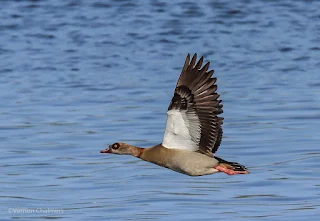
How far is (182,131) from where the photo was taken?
1006cm

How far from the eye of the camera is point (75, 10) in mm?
28938

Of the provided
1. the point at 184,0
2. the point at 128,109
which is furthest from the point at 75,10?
the point at 128,109

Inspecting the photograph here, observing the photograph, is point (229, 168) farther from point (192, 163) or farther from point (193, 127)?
point (193, 127)

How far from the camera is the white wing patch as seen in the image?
32.7 feet

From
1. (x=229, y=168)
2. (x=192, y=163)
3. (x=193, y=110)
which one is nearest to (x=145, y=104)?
(x=229, y=168)

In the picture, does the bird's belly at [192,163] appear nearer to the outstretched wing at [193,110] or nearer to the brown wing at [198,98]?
the outstretched wing at [193,110]

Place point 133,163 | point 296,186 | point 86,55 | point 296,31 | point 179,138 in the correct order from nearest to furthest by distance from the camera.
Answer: point 179,138 → point 296,186 → point 133,163 → point 86,55 → point 296,31

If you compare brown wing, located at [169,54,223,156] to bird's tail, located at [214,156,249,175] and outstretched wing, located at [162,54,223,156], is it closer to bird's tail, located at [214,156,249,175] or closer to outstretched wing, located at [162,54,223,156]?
outstretched wing, located at [162,54,223,156]

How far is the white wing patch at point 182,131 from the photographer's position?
32.7 feet

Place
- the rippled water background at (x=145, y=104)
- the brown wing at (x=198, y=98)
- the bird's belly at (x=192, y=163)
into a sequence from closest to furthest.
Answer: the brown wing at (x=198, y=98), the bird's belly at (x=192, y=163), the rippled water background at (x=145, y=104)

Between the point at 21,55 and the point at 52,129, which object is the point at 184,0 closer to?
the point at 21,55

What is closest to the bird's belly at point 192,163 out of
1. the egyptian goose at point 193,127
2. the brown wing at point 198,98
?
the egyptian goose at point 193,127

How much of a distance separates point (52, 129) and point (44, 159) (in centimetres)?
181

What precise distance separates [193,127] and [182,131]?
12cm
